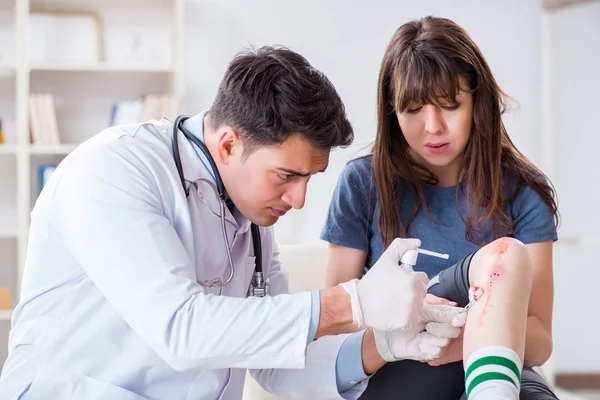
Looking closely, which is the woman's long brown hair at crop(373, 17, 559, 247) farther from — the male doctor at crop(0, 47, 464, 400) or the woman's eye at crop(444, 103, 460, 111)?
the male doctor at crop(0, 47, 464, 400)

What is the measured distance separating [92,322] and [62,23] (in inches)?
98.9

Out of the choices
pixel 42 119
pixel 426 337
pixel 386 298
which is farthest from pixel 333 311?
pixel 42 119

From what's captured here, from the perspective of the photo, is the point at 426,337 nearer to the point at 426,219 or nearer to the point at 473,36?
the point at 426,219

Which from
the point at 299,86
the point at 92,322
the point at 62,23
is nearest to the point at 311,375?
the point at 92,322

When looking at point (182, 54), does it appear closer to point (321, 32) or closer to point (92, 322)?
point (321, 32)

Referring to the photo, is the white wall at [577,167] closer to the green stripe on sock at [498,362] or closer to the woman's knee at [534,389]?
the woman's knee at [534,389]

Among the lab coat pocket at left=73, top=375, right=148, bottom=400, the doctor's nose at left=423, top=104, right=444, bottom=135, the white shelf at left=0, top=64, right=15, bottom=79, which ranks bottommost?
the lab coat pocket at left=73, top=375, right=148, bottom=400

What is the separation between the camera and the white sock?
1.16m

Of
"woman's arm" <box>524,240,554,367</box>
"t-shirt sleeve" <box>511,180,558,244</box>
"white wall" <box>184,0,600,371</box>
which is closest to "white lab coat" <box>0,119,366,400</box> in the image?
"woman's arm" <box>524,240,554,367</box>

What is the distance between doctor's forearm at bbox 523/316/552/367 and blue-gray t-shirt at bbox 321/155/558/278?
0.18 meters

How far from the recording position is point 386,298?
3.97 feet

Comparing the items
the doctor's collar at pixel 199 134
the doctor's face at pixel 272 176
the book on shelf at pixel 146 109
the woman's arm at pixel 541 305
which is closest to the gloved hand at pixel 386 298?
the doctor's face at pixel 272 176

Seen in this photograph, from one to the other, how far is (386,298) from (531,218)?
60cm

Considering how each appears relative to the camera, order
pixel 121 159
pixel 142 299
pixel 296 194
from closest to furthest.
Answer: pixel 142 299 → pixel 121 159 → pixel 296 194
